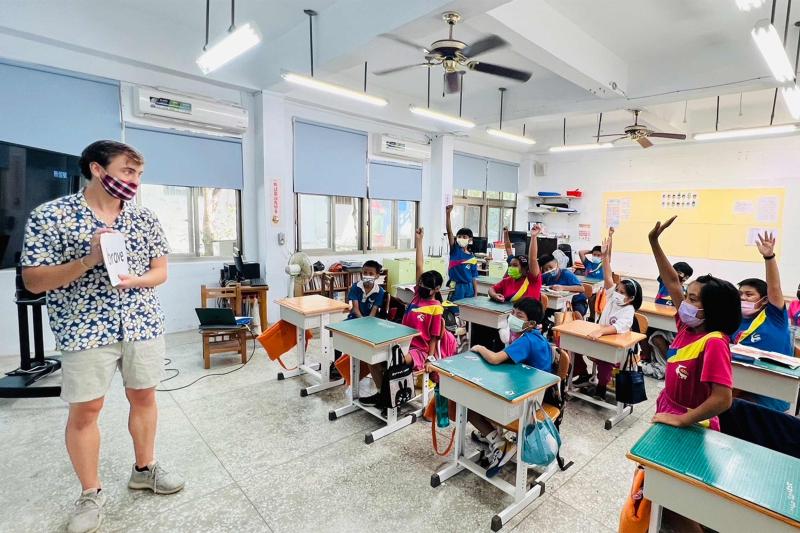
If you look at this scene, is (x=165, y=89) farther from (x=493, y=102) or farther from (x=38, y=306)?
(x=493, y=102)

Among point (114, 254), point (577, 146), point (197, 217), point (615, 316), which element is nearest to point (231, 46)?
point (114, 254)

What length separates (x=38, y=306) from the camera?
125 inches

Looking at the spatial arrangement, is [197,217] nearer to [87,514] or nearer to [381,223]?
[381,223]

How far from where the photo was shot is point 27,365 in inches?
128

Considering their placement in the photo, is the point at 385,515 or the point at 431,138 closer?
the point at 385,515

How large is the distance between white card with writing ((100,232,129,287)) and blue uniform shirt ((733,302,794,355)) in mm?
3587

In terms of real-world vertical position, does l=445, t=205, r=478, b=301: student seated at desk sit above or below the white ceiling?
below

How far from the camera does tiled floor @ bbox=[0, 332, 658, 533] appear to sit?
76.2 inches

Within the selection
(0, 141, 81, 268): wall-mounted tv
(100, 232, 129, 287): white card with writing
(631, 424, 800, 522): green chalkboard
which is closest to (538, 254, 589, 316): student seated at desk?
(631, 424, 800, 522): green chalkboard

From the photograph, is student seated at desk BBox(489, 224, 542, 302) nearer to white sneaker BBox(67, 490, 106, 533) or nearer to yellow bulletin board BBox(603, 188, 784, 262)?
white sneaker BBox(67, 490, 106, 533)

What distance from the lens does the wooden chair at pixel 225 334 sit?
12.7ft

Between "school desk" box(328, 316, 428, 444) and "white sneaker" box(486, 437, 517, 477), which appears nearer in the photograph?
"white sneaker" box(486, 437, 517, 477)

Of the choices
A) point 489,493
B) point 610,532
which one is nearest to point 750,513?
point 610,532

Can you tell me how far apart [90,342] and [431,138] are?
22.1ft
